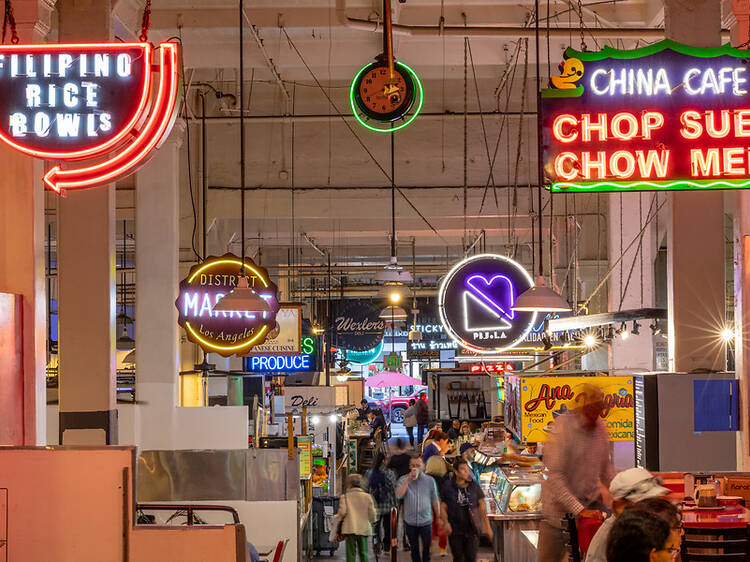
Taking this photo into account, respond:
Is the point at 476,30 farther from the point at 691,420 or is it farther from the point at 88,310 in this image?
the point at 88,310

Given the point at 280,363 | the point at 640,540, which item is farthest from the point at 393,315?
the point at 640,540

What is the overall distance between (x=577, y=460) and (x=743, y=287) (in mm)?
2306

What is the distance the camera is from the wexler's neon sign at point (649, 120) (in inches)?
262

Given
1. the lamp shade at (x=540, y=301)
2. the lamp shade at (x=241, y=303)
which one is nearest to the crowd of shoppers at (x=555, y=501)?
the lamp shade at (x=540, y=301)

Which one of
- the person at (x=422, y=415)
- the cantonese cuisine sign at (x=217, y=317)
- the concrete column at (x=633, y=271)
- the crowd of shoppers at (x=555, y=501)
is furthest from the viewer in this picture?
the person at (x=422, y=415)

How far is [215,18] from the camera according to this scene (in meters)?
11.4

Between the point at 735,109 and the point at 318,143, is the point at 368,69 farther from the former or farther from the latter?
the point at 318,143

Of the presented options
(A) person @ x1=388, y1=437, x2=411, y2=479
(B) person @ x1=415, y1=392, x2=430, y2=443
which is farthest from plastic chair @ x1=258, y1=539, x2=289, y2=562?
(B) person @ x1=415, y1=392, x2=430, y2=443

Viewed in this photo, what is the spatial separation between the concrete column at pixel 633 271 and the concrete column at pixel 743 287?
8230 millimetres

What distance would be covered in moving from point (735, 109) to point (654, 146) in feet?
2.08

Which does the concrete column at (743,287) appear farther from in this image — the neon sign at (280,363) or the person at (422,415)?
the person at (422,415)

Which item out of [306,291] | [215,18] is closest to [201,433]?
[215,18]

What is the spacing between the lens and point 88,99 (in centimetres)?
613

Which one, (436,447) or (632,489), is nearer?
(632,489)
